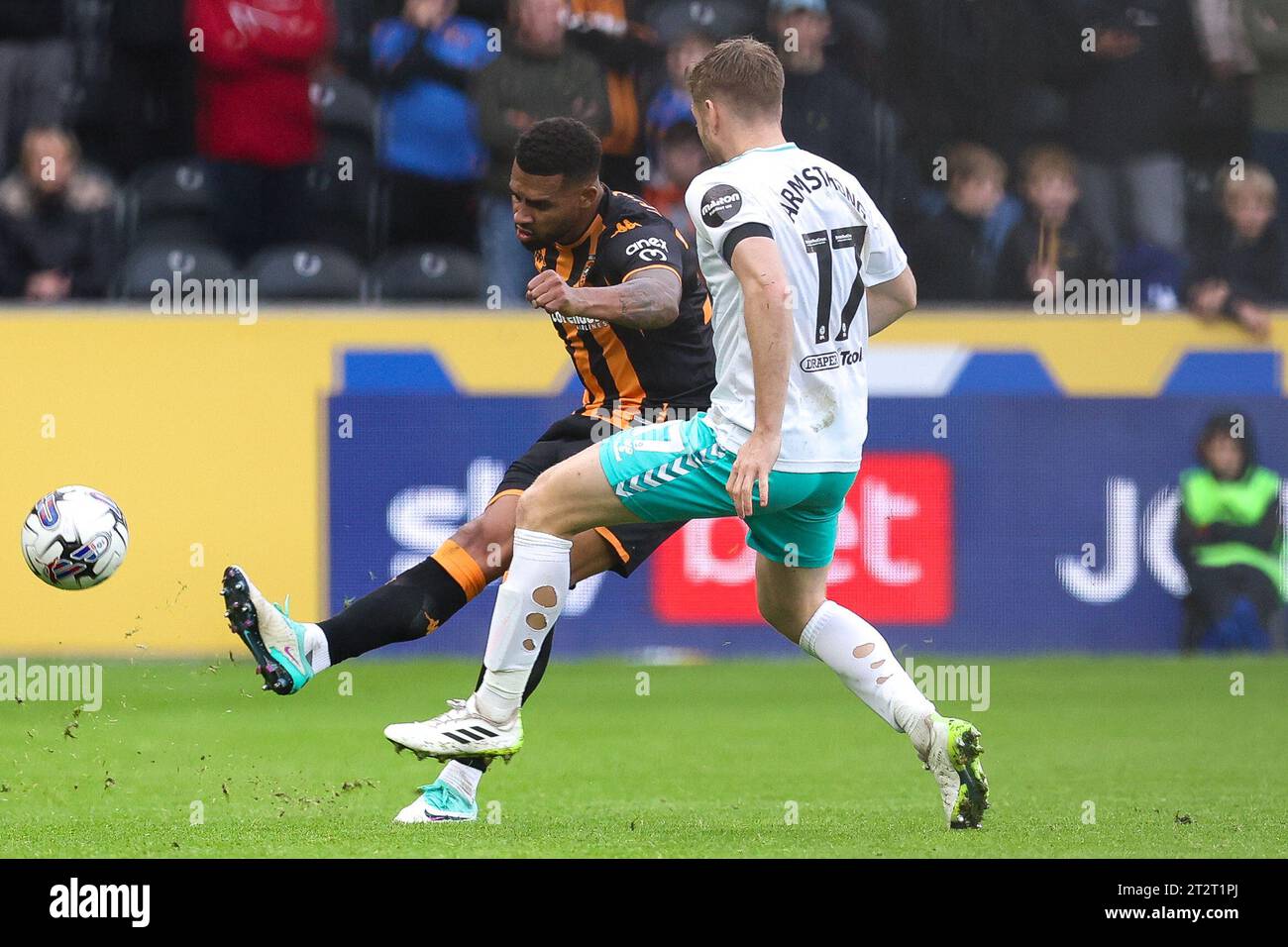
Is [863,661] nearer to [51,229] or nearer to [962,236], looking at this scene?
[962,236]

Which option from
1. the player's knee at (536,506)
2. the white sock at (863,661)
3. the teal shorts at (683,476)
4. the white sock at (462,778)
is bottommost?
the white sock at (462,778)

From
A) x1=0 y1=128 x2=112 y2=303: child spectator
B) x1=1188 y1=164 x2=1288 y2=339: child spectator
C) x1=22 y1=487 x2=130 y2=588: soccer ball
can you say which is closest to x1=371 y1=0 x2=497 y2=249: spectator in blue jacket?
x1=0 y1=128 x2=112 y2=303: child spectator

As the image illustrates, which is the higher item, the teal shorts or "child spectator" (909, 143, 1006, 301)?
"child spectator" (909, 143, 1006, 301)

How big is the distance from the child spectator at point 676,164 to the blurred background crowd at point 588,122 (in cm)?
1

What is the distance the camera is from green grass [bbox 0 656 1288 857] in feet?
17.7

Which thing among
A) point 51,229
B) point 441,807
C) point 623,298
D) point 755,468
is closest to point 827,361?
point 755,468

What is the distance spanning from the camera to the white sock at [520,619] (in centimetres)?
547

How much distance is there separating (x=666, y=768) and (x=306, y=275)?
4.47 m

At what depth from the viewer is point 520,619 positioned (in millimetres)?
5516

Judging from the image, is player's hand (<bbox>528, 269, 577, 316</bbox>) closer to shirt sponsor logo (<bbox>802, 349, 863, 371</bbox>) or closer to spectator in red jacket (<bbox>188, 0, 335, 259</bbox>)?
shirt sponsor logo (<bbox>802, 349, 863, 371</bbox>)

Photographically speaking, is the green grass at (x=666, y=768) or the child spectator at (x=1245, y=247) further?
the child spectator at (x=1245, y=247)

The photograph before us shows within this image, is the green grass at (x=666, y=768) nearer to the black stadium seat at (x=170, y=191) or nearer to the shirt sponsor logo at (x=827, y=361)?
the shirt sponsor logo at (x=827, y=361)

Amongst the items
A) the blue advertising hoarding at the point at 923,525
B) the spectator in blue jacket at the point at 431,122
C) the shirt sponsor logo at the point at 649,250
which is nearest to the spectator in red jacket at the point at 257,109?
the spectator in blue jacket at the point at 431,122

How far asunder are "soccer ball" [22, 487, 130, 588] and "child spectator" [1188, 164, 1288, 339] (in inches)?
258
